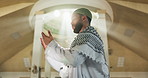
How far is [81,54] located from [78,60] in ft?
0.13

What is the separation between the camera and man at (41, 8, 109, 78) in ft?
4.10

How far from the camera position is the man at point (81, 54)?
1.25 meters

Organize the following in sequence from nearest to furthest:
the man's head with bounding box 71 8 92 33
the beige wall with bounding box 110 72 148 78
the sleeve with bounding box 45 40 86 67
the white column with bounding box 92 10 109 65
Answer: the sleeve with bounding box 45 40 86 67 → the man's head with bounding box 71 8 92 33 → the white column with bounding box 92 10 109 65 → the beige wall with bounding box 110 72 148 78

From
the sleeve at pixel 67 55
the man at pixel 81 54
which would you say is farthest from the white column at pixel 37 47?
the sleeve at pixel 67 55

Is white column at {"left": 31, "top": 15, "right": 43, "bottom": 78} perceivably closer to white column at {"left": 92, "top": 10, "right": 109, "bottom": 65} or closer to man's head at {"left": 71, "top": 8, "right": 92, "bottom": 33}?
white column at {"left": 92, "top": 10, "right": 109, "bottom": 65}

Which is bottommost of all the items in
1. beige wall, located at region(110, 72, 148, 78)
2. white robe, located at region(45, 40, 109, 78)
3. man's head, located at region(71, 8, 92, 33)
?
beige wall, located at region(110, 72, 148, 78)

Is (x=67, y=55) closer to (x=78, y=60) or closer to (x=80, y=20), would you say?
(x=78, y=60)

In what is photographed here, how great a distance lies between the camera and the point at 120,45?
3.77 metres

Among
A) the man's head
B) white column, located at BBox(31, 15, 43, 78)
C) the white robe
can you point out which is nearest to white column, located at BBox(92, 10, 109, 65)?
white column, located at BBox(31, 15, 43, 78)

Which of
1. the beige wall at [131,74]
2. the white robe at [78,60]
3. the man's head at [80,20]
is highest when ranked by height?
the man's head at [80,20]

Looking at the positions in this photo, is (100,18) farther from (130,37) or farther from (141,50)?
(141,50)

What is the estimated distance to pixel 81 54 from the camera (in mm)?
1249

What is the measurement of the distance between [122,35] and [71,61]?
2280 mm

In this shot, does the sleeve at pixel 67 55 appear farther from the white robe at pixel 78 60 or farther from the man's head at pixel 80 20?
the man's head at pixel 80 20
